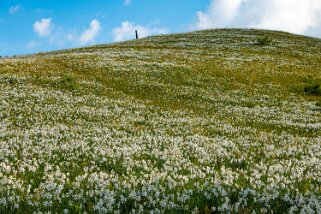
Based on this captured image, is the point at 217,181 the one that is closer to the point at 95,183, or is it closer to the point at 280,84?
the point at 95,183

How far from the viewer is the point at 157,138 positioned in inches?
604

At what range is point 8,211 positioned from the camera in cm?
721

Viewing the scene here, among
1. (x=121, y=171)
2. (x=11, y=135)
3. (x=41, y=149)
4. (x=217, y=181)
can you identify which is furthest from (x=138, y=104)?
(x=217, y=181)

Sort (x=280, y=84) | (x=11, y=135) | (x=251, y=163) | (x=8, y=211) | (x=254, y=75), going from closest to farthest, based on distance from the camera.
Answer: (x=8, y=211)
(x=251, y=163)
(x=11, y=135)
(x=280, y=84)
(x=254, y=75)

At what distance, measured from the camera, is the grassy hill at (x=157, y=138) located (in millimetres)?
7852

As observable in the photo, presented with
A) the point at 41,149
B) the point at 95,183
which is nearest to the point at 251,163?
the point at 95,183

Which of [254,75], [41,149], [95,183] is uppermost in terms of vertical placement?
[254,75]

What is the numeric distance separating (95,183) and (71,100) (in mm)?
16610

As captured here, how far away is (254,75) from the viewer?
4191 cm

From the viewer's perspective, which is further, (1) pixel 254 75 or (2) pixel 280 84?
(1) pixel 254 75

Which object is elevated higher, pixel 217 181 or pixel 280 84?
pixel 280 84

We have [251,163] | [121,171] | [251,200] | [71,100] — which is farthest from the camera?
[71,100]

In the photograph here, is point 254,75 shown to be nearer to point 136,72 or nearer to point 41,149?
point 136,72

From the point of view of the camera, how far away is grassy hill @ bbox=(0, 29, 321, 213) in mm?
7852
